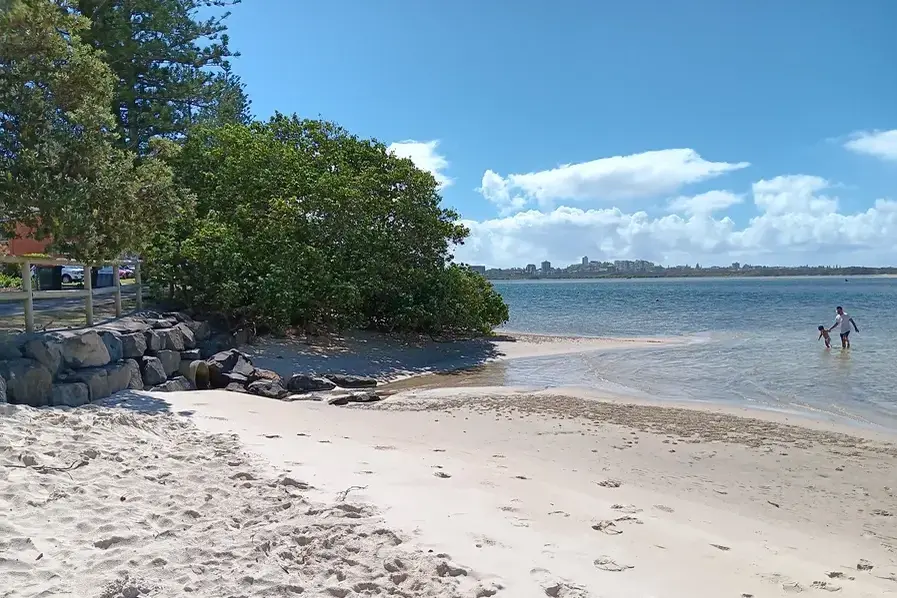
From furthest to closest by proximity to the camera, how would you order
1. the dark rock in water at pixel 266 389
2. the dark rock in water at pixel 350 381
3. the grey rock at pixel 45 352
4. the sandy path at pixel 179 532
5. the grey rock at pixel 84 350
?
the dark rock in water at pixel 350 381, the dark rock in water at pixel 266 389, the grey rock at pixel 84 350, the grey rock at pixel 45 352, the sandy path at pixel 179 532

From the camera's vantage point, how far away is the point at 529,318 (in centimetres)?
4250

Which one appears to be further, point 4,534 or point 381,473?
point 381,473

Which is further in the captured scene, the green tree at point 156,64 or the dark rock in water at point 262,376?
the green tree at point 156,64

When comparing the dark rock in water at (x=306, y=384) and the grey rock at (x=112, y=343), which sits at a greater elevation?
the grey rock at (x=112, y=343)

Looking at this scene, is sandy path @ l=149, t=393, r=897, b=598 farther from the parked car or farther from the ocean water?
the parked car

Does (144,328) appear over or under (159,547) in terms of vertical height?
over

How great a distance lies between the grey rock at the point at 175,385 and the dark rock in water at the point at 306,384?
2.08 m

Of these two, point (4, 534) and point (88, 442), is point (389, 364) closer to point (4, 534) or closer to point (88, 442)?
point (88, 442)

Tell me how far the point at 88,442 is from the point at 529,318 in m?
37.3

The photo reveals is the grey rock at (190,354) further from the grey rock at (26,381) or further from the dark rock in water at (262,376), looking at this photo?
the grey rock at (26,381)

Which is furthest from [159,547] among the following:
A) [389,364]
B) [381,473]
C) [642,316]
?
[642,316]

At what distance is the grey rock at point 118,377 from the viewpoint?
31.3ft

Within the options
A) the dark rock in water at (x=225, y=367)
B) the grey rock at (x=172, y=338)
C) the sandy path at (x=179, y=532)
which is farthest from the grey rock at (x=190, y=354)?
the sandy path at (x=179, y=532)

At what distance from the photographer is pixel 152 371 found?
10.9m
